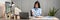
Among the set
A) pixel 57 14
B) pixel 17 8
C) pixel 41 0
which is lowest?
pixel 57 14

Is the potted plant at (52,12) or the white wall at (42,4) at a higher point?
the white wall at (42,4)

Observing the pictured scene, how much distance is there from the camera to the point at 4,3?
4.33ft

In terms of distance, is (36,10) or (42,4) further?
(42,4)

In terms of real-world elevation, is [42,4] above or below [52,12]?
above

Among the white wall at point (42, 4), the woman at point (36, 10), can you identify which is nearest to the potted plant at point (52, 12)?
the white wall at point (42, 4)

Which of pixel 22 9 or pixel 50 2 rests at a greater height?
pixel 50 2

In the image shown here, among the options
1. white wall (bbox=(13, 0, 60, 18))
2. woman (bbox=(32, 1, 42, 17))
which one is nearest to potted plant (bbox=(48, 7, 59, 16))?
white wall (bbox=(13, 0, 60, 18))

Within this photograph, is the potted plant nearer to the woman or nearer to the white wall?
the white wall

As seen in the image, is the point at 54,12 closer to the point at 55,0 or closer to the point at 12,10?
the point at 55,0

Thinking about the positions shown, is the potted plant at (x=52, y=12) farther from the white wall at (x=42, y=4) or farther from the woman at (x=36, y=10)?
the woman at (x=36, y=10)

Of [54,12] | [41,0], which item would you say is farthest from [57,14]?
[41,0]

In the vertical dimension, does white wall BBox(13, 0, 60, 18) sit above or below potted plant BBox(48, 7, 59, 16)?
above

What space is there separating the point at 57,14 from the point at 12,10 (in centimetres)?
76

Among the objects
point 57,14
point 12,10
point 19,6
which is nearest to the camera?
point 12,10
